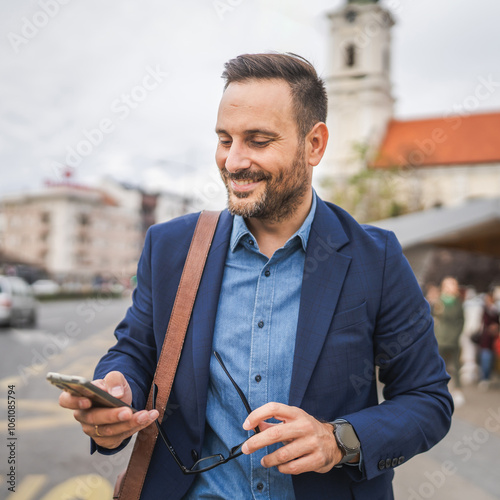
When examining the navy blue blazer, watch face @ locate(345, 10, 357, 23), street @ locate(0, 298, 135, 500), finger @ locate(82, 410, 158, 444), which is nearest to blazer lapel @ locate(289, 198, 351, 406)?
the navy blue blazer

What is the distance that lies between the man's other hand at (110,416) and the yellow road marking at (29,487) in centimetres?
329

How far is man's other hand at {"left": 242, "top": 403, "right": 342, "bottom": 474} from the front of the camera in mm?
1251

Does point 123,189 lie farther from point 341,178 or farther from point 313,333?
point 313,333

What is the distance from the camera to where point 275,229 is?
1.73m

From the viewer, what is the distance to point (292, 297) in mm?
1644

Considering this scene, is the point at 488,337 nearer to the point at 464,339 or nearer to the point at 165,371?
the point at 464,339

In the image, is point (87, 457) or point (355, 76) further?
point (355, 76)

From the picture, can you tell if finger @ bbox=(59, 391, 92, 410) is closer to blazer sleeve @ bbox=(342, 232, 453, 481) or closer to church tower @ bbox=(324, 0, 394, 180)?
blazer sleeve @ bbox=(342, 232, 453, 481)

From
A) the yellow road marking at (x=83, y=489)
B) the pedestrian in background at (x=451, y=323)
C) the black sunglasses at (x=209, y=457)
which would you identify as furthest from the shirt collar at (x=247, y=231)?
the pedestrian in background at (x=451, y=323)

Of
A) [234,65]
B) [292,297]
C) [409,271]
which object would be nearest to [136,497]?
[292,297]

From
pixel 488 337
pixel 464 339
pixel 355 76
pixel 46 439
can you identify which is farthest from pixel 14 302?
pixel 355 76

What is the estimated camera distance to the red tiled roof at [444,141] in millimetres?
45812

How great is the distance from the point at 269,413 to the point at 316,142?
851 millimetres

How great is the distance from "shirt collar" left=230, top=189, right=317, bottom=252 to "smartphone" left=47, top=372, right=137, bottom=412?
0.61 meters
